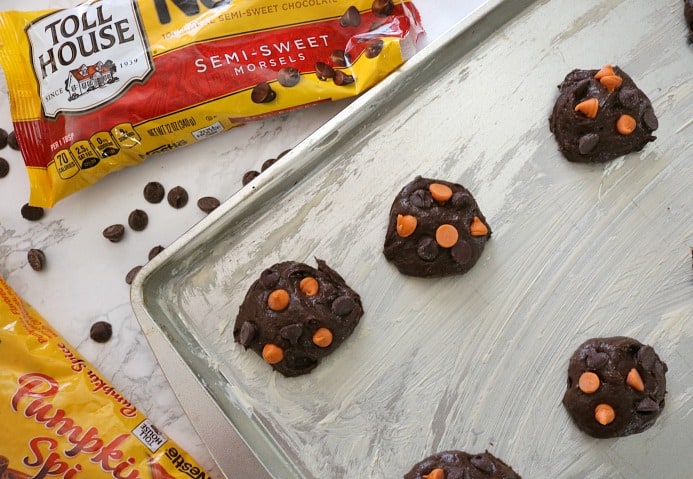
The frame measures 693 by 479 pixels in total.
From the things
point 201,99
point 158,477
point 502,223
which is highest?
point 201,99

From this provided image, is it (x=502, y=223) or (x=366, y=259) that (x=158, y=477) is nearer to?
(x=366, y=259)

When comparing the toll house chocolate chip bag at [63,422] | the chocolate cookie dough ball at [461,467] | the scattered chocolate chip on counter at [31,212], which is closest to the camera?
the chocolate cookie dough ball at [461,467]

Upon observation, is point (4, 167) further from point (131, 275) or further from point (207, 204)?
point (207, 204)

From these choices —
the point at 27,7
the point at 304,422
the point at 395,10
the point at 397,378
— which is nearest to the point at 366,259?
the point at 397,378

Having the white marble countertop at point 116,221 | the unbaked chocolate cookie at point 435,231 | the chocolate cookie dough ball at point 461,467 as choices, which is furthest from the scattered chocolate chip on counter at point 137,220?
the chocolate cookie dough ball at point 461,467

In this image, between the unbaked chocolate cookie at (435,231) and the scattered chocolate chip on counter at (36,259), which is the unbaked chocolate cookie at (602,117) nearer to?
the unbaked chocolate cookie at (435,231)

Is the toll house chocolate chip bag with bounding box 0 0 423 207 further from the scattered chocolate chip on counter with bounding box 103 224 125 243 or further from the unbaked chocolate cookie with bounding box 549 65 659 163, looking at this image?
the unbaked chocolate cookie with bounding box 549 65 659 163

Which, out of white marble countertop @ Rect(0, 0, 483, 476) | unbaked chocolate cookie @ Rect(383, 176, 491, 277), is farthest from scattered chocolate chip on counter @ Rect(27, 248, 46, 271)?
unbaked chocolate cookie @ Rect(383, 176, 491, 277)
